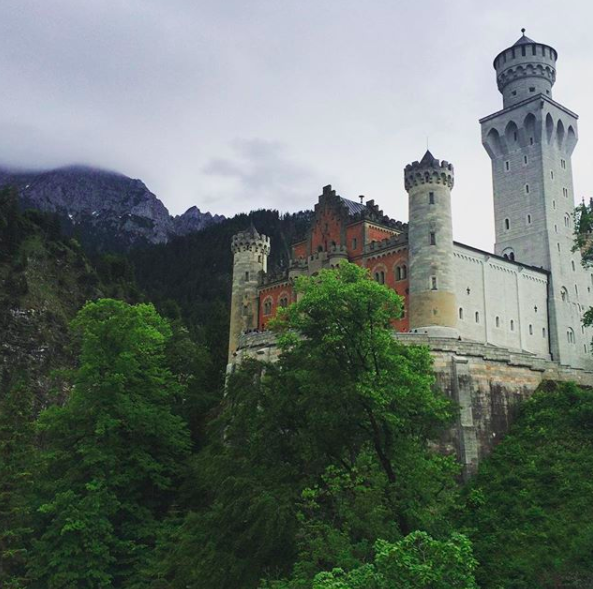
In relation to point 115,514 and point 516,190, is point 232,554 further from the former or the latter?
point 516,190

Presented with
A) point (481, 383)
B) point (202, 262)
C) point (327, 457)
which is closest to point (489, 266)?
point (481, 383)

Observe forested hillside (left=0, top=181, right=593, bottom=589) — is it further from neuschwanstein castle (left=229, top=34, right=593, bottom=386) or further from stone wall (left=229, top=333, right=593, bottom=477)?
neuschwanstein castle (left=229, top=34, right=593, bottom=386)

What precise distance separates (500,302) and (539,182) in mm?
15066

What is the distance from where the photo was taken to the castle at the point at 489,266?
157 ft

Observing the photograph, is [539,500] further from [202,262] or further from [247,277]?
[202,262]

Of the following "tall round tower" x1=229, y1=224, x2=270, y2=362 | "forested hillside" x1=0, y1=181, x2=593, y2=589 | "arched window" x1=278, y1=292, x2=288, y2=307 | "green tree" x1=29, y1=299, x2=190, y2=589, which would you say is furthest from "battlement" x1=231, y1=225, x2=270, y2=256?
"green tree" x1=29, y1=299, x2=190, y2=589

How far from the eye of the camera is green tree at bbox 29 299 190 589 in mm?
37250

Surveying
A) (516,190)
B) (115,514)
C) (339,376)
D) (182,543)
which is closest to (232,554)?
(182,543)

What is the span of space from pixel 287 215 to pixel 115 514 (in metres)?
158

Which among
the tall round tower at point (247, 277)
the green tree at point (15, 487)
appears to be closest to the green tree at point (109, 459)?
the green tree at point (15, 487)

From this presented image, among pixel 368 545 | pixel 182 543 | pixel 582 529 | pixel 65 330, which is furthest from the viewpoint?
pixel 65 330

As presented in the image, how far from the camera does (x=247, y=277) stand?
71.5 meters

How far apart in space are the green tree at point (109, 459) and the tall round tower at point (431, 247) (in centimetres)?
1881

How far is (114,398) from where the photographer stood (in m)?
42.8
